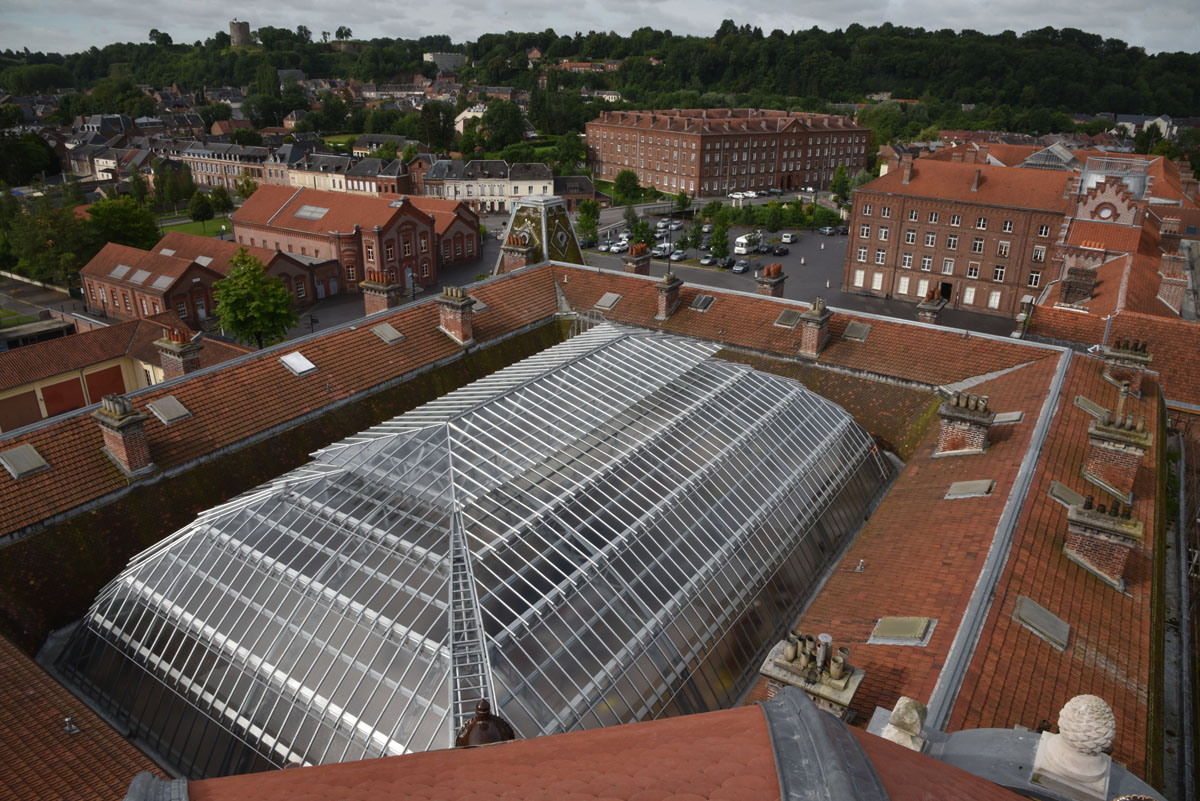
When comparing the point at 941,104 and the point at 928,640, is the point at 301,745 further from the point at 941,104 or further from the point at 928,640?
the point at 941,104

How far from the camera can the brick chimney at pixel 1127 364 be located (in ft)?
80.4

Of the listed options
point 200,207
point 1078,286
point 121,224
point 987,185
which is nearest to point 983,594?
point 1078,286

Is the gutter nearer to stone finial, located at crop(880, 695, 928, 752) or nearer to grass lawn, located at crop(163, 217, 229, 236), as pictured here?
stone finial, located at crop(880, 695, 928, 752)

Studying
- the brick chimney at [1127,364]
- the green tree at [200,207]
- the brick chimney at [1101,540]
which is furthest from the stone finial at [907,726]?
the green tree at [200,207]

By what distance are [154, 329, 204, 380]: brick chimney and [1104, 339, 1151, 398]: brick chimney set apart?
31.4 m

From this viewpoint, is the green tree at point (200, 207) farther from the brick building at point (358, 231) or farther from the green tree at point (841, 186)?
the green tree at point (841, 186)

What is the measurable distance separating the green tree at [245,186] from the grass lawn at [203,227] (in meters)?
5.00

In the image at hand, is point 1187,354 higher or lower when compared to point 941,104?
lower

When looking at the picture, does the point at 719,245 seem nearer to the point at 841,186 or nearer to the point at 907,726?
the point at 841,186

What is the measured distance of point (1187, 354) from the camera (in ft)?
96.7

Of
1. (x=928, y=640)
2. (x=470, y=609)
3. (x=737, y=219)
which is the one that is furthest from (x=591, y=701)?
(x=737, y=219)

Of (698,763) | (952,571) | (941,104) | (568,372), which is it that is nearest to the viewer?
(698,763)

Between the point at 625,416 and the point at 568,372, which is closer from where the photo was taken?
the point at 625,416

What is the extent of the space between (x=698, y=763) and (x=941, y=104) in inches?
8548
